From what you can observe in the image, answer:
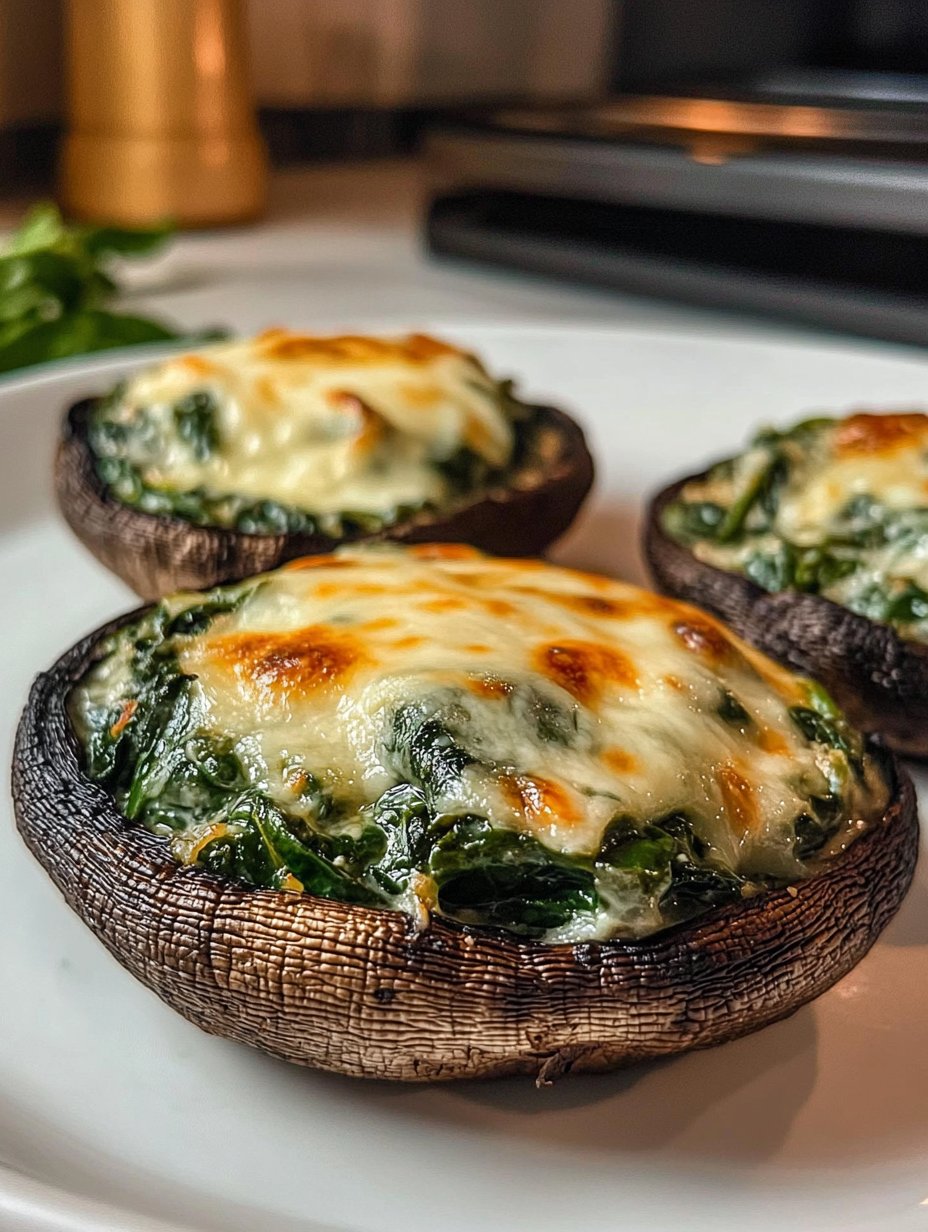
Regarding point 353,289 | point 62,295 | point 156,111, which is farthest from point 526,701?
point 156,111

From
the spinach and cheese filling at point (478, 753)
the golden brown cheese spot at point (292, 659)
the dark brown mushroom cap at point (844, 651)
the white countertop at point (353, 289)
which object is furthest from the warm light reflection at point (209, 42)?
the golden brown cheese spot at point (292, 659)

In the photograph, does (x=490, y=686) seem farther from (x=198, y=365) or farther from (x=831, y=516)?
(x=198, y=365)

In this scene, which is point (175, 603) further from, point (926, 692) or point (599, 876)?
point (926, 692)

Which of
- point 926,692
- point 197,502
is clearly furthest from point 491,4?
point 926,692

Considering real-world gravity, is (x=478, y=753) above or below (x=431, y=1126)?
above

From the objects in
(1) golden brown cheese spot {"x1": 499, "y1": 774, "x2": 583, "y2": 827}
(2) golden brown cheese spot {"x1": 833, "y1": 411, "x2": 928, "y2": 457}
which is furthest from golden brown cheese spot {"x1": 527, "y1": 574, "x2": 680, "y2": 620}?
(2) golden brown cheese spot {"x1": 833, "y1": 411, "x2": 928, "y2": 457}

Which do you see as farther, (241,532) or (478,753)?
(241,532)

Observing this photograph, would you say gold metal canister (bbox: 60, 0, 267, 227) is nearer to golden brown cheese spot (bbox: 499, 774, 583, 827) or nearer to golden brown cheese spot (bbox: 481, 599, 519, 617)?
golden brown cheese spot (bbox: 481, 599, 519, 617)

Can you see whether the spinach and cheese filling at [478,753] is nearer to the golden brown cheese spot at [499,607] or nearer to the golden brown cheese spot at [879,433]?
the golden brown cheese spot at [499,607]
